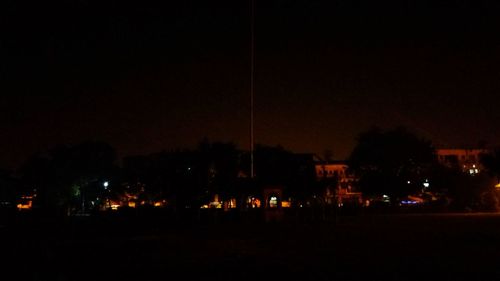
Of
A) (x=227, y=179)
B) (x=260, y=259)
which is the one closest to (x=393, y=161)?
(x=227, y=179)

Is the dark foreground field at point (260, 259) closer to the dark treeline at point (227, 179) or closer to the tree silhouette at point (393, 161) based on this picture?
the dark treeline at point (227, 179)

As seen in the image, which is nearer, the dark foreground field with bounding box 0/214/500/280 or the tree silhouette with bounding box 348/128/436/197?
the dark foreground field with bounding box 0/214/500/280

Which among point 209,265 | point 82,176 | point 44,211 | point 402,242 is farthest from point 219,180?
point 209,265

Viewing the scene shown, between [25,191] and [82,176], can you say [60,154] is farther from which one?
[25,191]

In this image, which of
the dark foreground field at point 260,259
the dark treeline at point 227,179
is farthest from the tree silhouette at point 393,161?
the dark foreground field at point 260,259

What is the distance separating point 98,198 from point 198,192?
28.6m

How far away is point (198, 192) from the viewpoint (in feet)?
164

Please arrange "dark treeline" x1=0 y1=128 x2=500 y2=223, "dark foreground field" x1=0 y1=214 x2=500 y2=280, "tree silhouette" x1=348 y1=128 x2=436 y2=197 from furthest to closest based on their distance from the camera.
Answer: "tree silhouette" x1=348 y1=128 x2=436 y2=197 → "dark treeline" x1=0 y1=128 x2=500 y2=223 → "dark foreground field" x1=0 y1=214 x2=500 y2=280

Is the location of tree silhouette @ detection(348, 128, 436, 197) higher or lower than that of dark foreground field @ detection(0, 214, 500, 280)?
higher

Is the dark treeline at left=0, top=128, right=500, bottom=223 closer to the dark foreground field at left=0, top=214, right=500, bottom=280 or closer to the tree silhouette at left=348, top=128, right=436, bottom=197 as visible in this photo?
the tree silhouette at left=348, top=128, right=436, bottom=197

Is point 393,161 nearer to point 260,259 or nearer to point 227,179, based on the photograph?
point 227,179

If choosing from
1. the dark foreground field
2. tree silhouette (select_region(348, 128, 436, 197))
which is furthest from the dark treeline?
the dark foreground field

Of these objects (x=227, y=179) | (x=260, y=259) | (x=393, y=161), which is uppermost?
(x=393, y=161)

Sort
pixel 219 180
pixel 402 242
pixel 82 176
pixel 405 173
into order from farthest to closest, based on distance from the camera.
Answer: pixel 405 173 → pixel 82 176 → pixel 219 180 → pixel 402 242
